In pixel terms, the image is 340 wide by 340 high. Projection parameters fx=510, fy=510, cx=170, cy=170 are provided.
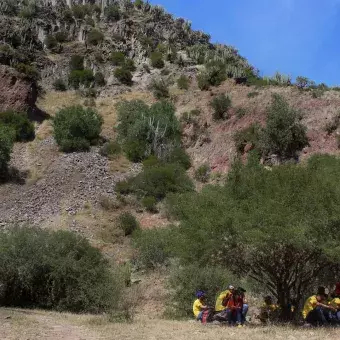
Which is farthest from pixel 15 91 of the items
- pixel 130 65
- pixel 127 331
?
pixel 127 331

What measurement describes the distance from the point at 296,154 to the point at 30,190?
17010 mm

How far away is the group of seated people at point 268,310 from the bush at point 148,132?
Result: 77.6ft

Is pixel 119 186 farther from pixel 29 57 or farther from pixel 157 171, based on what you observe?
pixel 29 57

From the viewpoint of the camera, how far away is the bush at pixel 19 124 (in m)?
37.6

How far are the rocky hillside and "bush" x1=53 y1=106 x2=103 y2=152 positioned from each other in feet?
2.53

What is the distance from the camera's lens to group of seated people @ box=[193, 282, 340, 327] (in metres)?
12.9

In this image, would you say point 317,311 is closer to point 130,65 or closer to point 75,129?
point 75,129

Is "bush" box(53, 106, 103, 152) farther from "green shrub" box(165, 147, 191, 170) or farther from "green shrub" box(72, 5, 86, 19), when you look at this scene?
"green shrub" box(72, 5, 86, 19)

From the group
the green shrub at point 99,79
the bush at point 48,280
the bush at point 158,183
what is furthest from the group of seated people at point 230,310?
the green shrub at point 99,79

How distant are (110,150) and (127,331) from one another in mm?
26385

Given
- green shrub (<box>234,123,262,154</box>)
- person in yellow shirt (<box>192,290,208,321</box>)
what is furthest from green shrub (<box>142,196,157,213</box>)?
person in yellow shirt (<box>192,290,208,321</box>)

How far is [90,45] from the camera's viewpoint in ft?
182

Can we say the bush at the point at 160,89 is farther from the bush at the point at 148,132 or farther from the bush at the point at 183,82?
the bush at the point at 148,132

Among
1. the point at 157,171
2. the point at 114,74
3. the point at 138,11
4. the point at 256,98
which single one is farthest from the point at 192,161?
the point at 138,11
